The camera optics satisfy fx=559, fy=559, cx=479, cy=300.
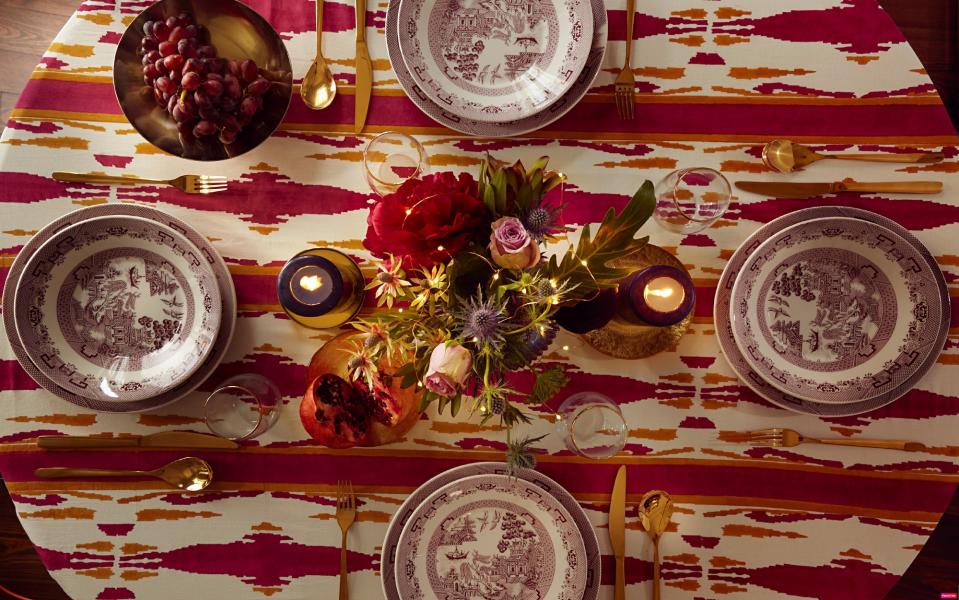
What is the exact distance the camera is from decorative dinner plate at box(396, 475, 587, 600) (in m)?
0.99

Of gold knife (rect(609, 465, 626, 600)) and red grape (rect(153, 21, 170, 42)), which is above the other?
red grape (rect(153, 21, 170, 42))

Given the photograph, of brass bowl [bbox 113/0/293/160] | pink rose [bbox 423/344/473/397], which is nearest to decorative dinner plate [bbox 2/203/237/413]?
brass bowl [bbox 113/0/293/160]

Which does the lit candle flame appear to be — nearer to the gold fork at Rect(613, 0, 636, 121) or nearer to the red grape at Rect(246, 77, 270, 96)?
the red grape at Rect(246, 77, 270, 96)

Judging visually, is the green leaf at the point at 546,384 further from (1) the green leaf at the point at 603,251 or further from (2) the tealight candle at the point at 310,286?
(2) the tealight candle at the point at 310,286

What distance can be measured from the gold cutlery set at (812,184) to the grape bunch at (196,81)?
91 cm

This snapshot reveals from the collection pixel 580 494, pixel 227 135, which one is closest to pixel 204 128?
pixel 227 135

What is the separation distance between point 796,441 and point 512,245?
0.76 metres

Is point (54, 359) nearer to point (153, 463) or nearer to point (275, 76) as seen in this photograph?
point (153, 463)

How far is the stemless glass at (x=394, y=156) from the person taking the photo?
3.32 feet

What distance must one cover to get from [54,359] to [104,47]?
1.91 feet

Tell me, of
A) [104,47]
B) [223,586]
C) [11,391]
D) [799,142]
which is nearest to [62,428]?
[11,391]

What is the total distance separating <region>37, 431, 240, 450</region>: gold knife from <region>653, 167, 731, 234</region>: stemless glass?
2.99 ft

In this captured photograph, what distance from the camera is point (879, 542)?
103cm

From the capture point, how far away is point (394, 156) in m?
1.03
